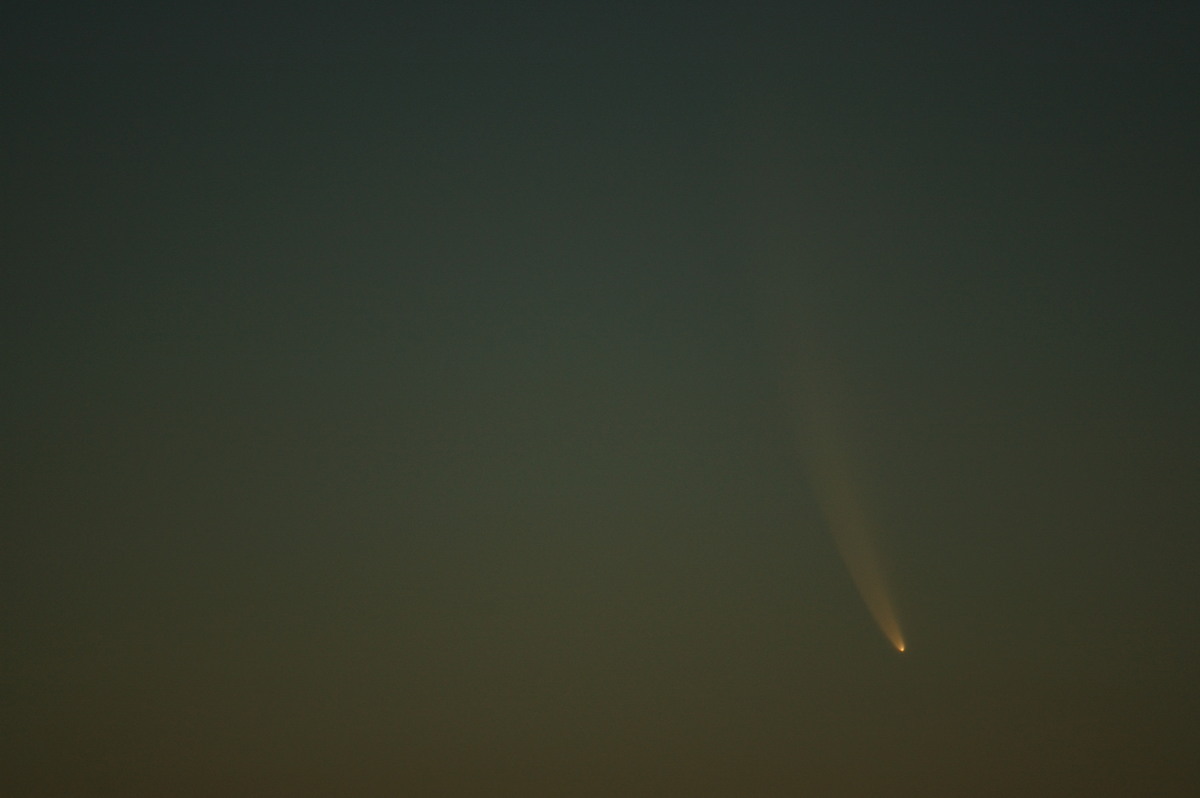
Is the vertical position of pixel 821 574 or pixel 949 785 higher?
pixel 821 574

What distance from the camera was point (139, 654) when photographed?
2516 millimetres

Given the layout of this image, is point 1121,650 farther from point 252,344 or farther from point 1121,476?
point 252,344

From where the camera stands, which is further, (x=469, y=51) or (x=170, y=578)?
(x=469, y=51)

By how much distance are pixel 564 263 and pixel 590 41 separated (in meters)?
0.61

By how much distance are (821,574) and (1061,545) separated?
0.61 metres

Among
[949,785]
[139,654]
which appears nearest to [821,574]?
[949,785]

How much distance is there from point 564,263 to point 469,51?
24.7 inches

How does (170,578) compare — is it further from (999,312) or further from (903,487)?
(999,312)

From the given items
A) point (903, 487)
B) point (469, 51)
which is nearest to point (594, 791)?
point (903, 487)

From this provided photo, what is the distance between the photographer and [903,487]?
2.58 m

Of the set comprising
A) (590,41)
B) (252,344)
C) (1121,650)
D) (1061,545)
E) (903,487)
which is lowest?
(1121,650)

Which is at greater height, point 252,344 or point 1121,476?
point 252,344

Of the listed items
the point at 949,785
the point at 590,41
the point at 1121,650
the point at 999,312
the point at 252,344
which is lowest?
the point at 949,785

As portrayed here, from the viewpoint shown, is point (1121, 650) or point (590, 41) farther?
point (590, 41)
